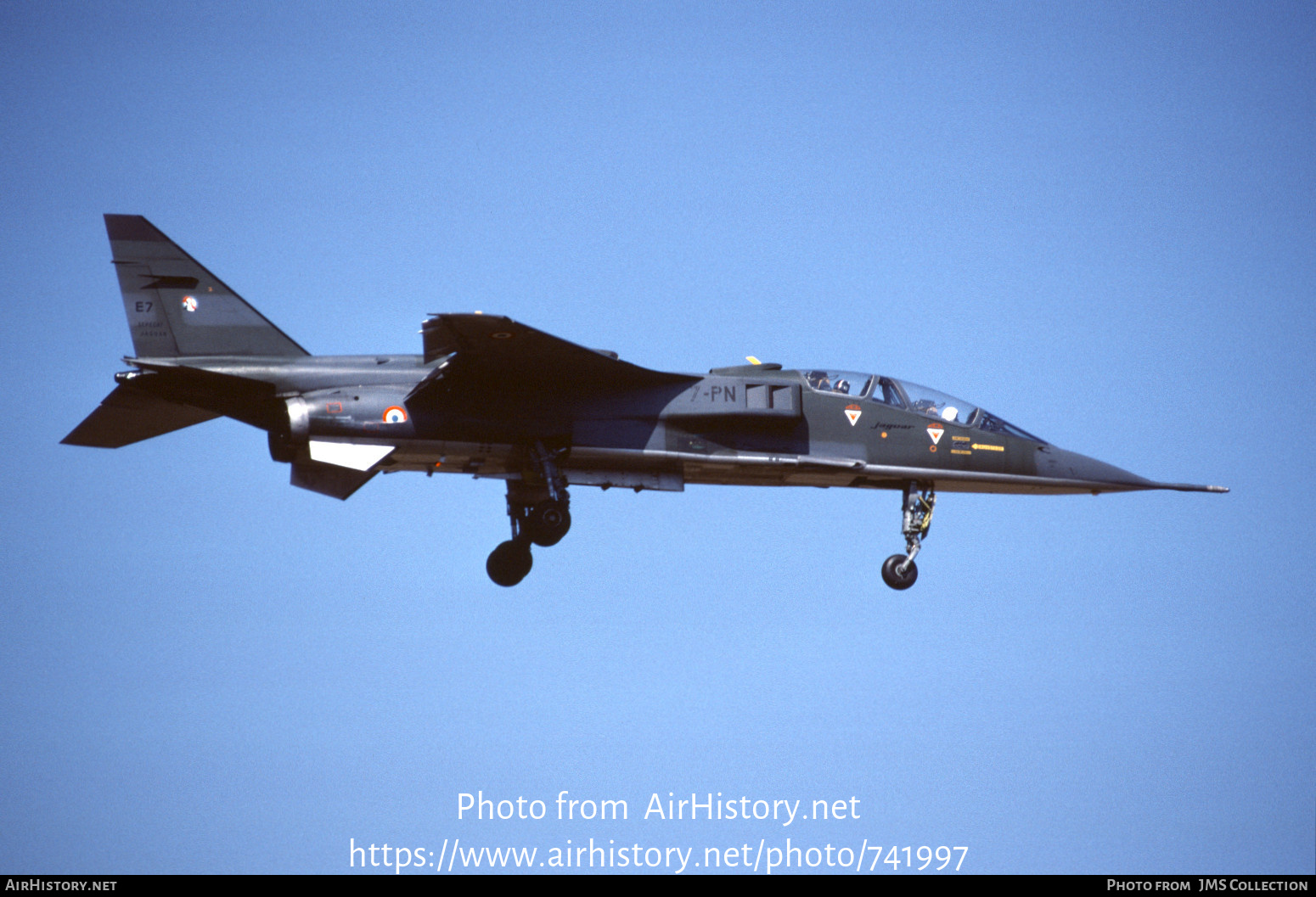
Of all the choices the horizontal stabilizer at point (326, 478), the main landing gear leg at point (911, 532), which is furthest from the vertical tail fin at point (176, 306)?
the main landing gear leg at point (911, 532)

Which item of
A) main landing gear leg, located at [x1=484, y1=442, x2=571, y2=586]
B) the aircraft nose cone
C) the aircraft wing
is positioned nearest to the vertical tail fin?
the aircraft wing

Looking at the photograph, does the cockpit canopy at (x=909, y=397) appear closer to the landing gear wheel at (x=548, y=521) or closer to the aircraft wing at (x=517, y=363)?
the aircraft wing at (x=517, y=363)

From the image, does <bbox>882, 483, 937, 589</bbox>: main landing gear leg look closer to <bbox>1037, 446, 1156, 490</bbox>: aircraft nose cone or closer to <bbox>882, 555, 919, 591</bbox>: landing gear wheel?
<bbox>882, 555, 919, 591</bbox>: landing gear wheel

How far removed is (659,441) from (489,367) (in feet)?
9.71

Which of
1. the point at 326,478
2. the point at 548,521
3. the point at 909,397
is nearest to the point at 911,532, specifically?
the point at 909,397

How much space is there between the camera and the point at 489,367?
26.0 meters

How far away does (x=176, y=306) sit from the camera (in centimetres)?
2673

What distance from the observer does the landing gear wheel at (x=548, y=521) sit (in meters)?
27.1

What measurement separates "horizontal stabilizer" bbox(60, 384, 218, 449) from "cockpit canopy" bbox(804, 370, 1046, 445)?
32.6ft

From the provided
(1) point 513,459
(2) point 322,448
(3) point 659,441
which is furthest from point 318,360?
(3) point 659,441

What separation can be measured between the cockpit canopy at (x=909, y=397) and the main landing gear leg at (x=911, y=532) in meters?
1.30

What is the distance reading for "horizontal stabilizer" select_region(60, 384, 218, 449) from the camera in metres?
26.6

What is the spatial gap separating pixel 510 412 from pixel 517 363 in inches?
32.3
